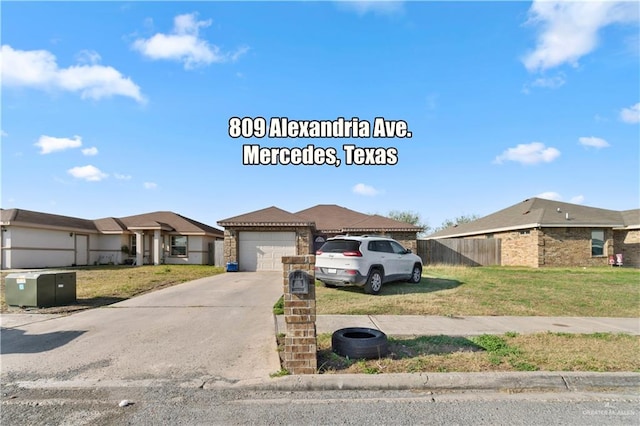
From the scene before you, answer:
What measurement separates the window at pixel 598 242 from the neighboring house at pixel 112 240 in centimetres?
2442

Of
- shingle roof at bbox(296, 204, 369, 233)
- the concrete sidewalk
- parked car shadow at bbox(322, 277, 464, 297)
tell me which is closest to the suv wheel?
parked car shadow at bbox(322, 277, 464, 297)

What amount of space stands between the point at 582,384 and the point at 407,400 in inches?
88.6

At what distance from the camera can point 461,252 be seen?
23.6 metres

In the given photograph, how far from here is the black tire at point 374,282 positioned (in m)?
11.0

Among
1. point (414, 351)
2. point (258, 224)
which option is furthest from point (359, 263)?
point (258, 224)

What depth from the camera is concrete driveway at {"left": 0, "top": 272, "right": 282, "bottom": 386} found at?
16.0 ft

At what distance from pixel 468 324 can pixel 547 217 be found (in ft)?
58.9

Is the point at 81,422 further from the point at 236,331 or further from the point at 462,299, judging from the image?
the point at 462,299

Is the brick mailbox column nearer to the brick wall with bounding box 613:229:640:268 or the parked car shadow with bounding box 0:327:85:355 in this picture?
the parked car shadow with bounding box 0:327:85:355

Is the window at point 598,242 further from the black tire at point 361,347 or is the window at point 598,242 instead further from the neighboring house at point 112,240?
the neighboring house at point 112,240

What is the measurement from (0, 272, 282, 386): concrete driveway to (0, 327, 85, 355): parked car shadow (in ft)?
0.05

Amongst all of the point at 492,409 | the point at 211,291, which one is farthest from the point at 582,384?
the point at 211,291

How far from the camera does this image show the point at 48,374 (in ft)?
15.9

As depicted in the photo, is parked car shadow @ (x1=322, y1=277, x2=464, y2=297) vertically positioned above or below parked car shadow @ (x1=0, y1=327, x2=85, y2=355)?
below
